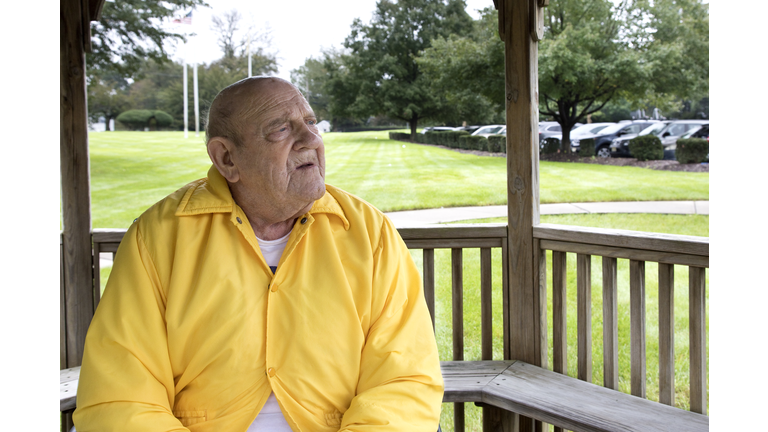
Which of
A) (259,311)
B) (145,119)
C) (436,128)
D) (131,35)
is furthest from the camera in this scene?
(436,128)

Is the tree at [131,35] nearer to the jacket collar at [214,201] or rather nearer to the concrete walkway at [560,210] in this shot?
the concrete walkway at [560,210]

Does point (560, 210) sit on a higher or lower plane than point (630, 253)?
lower

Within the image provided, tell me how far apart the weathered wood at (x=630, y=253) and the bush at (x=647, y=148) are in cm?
945

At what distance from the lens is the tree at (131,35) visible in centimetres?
798

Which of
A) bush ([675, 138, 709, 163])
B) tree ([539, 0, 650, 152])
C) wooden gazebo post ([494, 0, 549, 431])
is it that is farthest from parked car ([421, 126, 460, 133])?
wooden gazebo post ([494, 0, 549, 431])

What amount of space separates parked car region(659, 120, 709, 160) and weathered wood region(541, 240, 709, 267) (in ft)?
32.4

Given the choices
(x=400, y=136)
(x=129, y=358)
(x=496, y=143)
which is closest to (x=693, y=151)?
(x=496, y=143)

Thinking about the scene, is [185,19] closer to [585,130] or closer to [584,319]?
[584,319]

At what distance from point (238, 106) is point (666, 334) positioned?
1780 mm

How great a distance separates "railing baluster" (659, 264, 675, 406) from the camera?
2129 mm

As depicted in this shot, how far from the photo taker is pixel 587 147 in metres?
11.2

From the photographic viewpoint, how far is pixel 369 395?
4.61ft

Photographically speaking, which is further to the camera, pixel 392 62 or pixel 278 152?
pixel 392 62

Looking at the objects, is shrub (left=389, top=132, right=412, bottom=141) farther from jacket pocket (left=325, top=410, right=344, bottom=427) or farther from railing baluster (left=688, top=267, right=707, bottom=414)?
jacket pocket (left=325, top=410, right=344, bottom=427)
